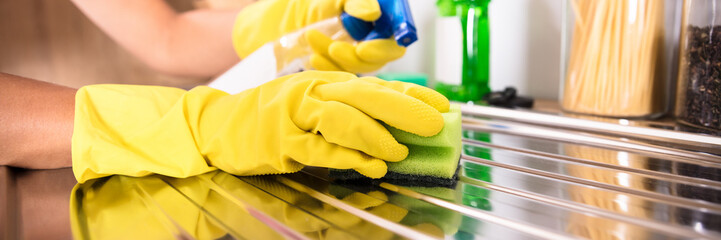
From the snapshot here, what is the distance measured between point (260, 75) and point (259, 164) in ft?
1.38

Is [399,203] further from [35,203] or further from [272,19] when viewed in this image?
[272,19]

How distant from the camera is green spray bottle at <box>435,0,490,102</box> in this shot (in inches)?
47.5

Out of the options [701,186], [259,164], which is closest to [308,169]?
[259,164]

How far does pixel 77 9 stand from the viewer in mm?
986

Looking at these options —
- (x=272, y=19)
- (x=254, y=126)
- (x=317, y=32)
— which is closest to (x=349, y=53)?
(x=317, y=32)

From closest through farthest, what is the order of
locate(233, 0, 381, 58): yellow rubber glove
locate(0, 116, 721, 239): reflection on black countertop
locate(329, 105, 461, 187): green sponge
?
locate(0, 116, 721, 239): reflection on black countertop, locate(329, 105, 461, 187): green sponge, locate(233, 0, 381, 58): yellow rubber glove

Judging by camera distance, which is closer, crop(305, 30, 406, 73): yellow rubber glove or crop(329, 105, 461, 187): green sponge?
crop(329, 105, 461, 187): green sponge

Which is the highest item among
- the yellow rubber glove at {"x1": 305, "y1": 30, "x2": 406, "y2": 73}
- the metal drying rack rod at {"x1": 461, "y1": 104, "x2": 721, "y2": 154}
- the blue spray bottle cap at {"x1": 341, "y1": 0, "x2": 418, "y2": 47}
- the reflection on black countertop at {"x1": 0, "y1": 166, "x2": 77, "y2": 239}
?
the blue spray bottle cap at {"x1": 341, "y1": 0, "x2": 418, "y2": 47}

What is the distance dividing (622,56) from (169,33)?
98cm

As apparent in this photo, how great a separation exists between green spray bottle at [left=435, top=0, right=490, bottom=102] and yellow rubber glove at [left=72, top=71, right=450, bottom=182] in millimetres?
628

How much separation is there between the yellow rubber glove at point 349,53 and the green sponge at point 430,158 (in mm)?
416

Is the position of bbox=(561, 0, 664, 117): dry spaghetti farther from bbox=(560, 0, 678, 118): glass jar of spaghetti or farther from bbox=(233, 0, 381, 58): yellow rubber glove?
bbox=(233, 0, 381, 58): yellow rubber glove

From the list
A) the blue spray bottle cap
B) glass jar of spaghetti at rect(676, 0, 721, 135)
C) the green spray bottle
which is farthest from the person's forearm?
glass jar of spaghetti at rect(676, 0, 721, 135)

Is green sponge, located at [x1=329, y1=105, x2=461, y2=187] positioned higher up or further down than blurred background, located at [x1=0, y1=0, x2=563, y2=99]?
further down
